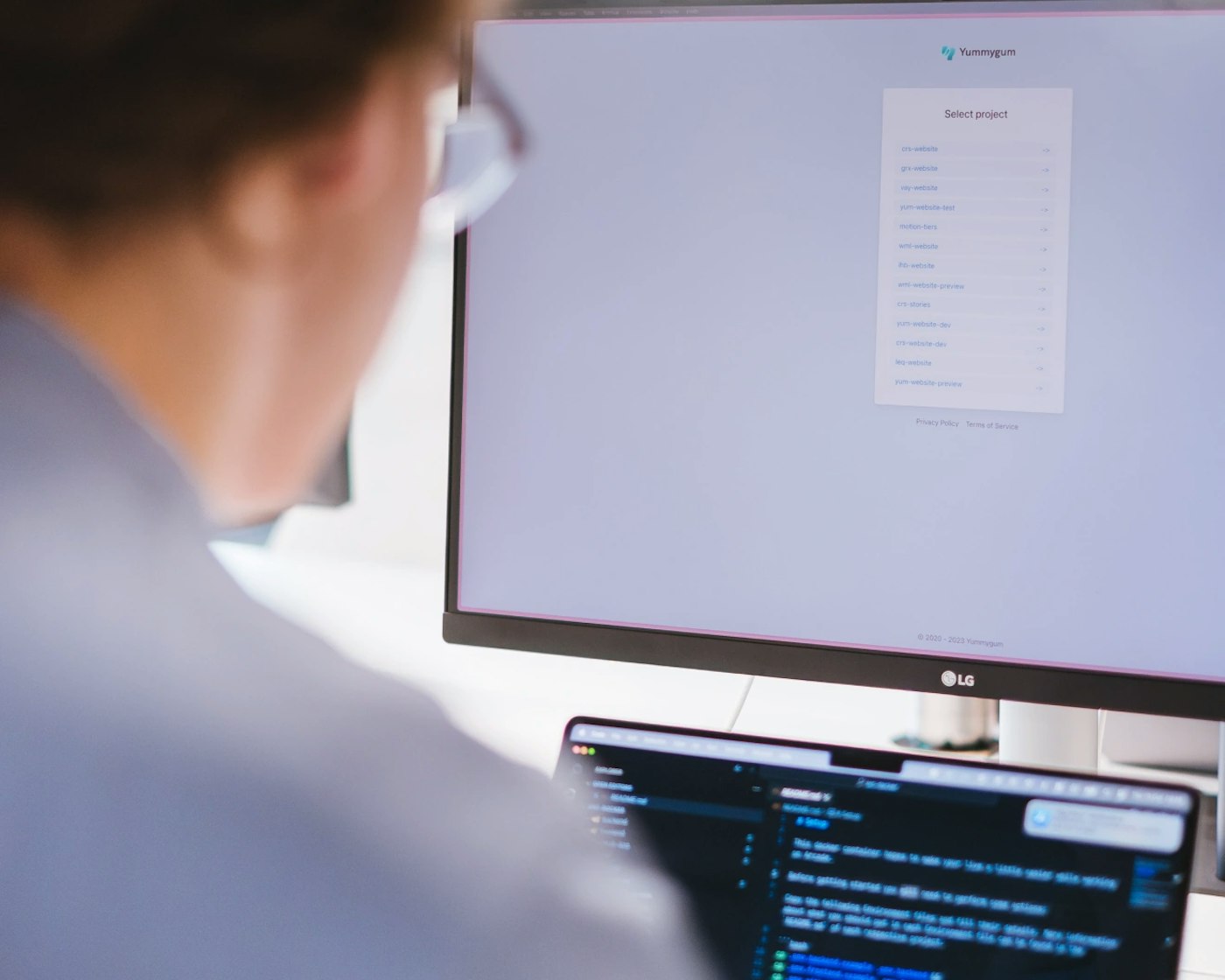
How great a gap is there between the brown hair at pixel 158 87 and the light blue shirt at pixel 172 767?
45mm

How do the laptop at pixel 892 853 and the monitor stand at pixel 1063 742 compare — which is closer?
the laptop at pixel 892 853

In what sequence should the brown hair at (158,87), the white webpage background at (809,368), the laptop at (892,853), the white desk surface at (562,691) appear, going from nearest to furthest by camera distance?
the brown hair at (158,87), the laptop at (892,853), the white webpage background at (809,368), the white desk surface at (562,691)

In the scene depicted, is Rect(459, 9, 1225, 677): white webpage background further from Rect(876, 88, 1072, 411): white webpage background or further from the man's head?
the man's head

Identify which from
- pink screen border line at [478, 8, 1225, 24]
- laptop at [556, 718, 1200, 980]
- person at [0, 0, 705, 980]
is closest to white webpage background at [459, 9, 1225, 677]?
pink screen border line at [478, 8, 1225, 24]

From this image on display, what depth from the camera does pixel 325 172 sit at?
296mm

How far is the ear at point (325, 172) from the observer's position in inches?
11.3

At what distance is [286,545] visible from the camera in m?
1.25

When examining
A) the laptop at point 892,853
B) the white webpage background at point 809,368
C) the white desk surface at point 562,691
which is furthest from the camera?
the white desk surface at point 562,691

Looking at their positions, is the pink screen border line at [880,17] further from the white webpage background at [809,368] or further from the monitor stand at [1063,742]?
the monitor stand at [1063,742]

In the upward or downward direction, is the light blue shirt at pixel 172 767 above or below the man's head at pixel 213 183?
below

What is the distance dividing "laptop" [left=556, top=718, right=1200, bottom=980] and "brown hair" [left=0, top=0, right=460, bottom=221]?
357mm

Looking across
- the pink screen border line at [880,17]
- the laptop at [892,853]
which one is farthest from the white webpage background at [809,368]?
the laptop at [892,853]

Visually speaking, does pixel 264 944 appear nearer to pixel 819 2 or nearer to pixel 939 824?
pixel 939 824

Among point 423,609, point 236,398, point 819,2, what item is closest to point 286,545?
point 423,609
